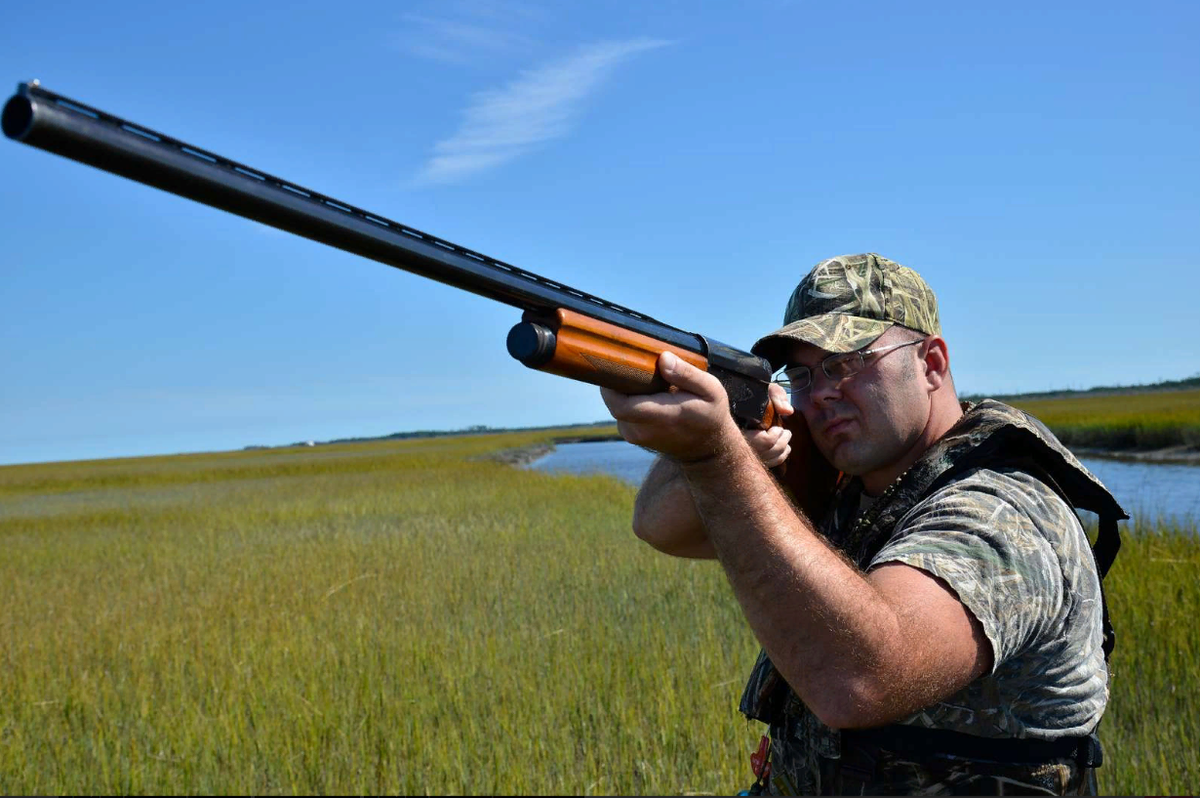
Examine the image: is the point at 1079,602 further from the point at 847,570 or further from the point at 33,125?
the point at 33,125

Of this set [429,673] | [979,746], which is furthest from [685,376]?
[429,673]

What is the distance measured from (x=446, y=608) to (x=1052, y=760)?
307 inches

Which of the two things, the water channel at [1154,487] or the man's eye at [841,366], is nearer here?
the man's eye at [841,366]

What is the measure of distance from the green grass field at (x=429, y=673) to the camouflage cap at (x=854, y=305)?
3308 millimetres

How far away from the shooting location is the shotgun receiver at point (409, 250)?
1386 millimetres

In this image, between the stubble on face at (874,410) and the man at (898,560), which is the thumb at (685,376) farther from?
the stubble on face at (874,410)

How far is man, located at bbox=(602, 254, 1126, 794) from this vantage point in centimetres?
171

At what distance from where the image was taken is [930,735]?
2.07 meters

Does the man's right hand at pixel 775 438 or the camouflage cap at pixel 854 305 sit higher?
the camouflage cap at pixel 854 305

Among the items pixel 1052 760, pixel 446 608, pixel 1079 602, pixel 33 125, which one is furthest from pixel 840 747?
pixel 446 608

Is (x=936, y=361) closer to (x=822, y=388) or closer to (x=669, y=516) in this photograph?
(x=822, y=388)

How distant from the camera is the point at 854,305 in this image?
248 cm

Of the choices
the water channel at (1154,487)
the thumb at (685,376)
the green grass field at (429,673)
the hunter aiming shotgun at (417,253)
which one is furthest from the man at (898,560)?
the water channel at (1154,487)

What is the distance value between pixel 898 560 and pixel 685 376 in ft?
1.91
